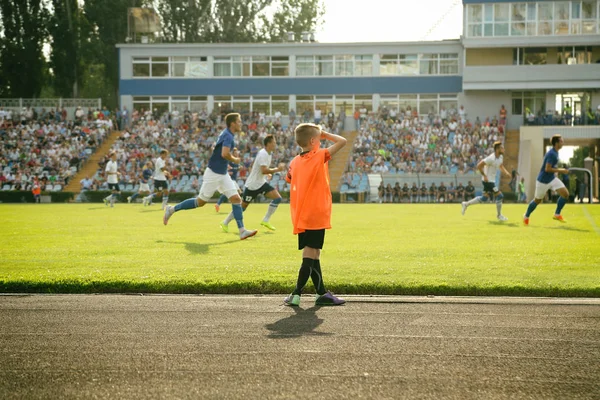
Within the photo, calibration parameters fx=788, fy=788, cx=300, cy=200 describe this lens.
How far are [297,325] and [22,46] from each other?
6655 centimetres

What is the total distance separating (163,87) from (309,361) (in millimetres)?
54934

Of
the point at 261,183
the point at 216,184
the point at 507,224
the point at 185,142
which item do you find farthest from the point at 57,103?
the point at 216,184

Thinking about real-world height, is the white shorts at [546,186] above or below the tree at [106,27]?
below

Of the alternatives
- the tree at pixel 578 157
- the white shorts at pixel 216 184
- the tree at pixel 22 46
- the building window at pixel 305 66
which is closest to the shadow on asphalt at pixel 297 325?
the white shorts at pixel 216 184

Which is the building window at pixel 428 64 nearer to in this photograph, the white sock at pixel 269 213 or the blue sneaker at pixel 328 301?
the white sock at pixel 269 213

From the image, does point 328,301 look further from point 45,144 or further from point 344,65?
point 344,65

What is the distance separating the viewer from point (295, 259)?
1164cm

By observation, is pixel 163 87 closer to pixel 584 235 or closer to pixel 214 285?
pixel 584 235

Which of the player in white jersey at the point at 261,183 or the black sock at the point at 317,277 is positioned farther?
the player in white jersey at the point at 261,183

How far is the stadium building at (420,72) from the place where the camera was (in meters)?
52.9

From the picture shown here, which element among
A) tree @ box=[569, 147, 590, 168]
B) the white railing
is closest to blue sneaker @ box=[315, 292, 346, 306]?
the white railing

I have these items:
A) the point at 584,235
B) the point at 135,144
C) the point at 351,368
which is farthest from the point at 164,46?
the point at 351,368

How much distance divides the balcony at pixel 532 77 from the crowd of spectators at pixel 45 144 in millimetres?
25253

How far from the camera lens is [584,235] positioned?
631 inches
